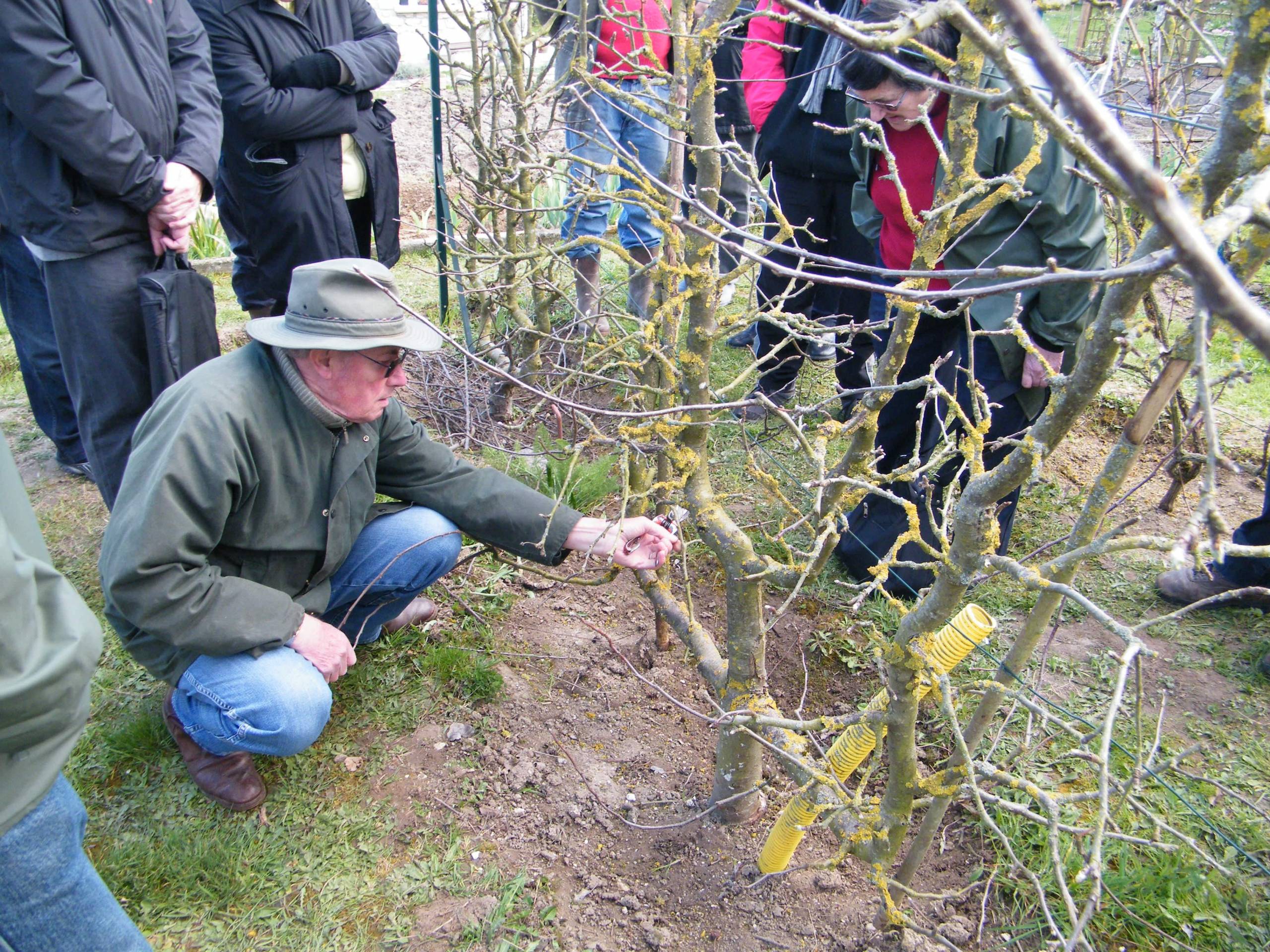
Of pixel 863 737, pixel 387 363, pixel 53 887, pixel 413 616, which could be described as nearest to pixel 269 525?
pixel 387 363

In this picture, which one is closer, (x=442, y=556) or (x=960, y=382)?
(x=442, y=556)

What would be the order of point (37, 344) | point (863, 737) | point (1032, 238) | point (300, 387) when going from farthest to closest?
1. point (37, 344)
2. point (1032, 238)
3. point (300, 387)
4. point (863, 737)

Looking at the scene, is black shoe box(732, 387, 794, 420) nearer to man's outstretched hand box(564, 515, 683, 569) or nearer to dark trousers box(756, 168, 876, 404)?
dark trousers box(756, 168, 876, 404)

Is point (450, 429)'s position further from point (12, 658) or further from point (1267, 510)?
point (1267, 510)

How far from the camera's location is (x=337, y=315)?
196cm

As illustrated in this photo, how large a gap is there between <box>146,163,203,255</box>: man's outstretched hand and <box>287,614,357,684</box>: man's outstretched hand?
1.36 m

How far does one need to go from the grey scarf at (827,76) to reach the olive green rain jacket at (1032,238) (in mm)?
834

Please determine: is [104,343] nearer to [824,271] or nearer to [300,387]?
[300,387]

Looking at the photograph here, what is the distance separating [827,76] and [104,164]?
2468 millimetres

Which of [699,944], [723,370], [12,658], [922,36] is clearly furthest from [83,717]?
[723,370]

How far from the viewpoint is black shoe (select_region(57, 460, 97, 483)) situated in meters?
3.55

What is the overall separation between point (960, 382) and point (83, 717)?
253cm

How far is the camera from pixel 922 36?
2.26 meters

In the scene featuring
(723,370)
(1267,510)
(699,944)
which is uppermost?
(1267,510)
